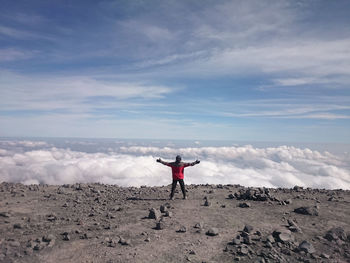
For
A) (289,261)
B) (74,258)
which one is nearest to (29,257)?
(74,258)

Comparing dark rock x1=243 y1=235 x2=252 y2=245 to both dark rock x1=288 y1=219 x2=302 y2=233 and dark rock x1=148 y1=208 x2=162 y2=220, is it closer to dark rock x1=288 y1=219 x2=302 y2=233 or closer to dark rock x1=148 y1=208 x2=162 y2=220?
dark rock x1=288 y1=219 x2=302 y2=233

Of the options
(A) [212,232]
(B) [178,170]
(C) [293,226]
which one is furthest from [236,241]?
(B) [178,170]

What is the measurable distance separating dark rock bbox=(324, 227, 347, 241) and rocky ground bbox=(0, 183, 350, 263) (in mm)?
32

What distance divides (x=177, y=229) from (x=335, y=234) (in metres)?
5.99

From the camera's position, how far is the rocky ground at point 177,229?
8.20 m

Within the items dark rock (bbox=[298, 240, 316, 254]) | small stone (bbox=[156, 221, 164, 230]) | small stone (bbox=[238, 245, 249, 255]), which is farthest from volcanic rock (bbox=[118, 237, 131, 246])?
dark rock (bbox=[298, 240, 316, 254])

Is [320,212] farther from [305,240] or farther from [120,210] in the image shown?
[120,210]

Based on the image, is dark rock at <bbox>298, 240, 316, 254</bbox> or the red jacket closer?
dark rock at <bbox>298, 240, 316, 254</bbox>

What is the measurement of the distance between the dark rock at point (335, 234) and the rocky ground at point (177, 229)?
32mm

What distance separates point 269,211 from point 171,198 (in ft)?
19.2

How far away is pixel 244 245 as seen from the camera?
8.52 metres

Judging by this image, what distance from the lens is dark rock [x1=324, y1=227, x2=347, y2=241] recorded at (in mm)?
9170

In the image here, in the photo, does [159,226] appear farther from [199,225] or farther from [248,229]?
[248,229]

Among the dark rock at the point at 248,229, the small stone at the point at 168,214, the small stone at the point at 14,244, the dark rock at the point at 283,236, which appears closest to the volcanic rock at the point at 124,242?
the small stone at the point at 168,214
